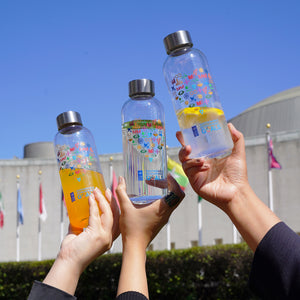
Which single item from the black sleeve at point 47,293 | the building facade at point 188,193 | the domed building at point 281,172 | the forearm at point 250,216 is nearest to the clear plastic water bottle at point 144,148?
the forearm at point 250,216

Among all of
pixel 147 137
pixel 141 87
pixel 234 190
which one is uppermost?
pixel 141 87

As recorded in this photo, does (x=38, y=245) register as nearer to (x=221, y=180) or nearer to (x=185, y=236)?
(x=185, y=236)

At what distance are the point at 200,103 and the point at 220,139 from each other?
16cm

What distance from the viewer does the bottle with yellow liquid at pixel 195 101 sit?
1839 mm

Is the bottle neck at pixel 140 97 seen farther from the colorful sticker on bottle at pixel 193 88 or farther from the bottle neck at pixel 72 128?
the bottle neck at pixel 72 128

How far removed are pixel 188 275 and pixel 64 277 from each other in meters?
7.91

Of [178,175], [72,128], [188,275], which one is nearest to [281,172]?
[178,175]

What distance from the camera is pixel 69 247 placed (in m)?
1.88

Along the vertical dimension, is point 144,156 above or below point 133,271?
above

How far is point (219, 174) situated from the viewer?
72.6 inches

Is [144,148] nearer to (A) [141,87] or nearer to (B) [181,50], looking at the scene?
A: (A) [141,87]

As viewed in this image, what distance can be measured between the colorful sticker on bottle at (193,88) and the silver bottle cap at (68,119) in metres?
0.50

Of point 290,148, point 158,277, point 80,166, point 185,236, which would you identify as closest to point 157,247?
point 185,236

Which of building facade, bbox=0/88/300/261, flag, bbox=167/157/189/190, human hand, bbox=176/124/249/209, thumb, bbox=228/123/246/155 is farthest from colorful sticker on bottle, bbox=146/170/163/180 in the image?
building facade, bbox=0/88/300/261
